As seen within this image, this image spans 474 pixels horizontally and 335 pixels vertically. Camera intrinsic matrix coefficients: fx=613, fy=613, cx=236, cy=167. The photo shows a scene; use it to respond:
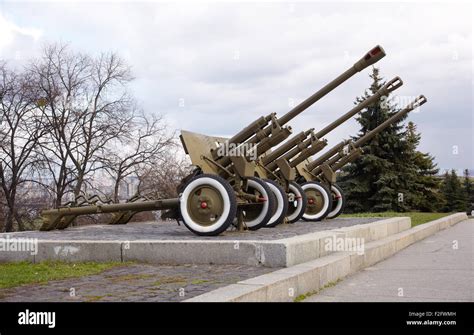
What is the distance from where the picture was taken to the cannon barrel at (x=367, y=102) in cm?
1468

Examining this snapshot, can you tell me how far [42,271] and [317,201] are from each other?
8.92 m

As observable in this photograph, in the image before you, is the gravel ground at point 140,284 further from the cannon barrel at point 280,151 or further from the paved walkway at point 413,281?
the cannon barrel at point 280,151

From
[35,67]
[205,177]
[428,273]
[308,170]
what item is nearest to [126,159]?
[35,67]

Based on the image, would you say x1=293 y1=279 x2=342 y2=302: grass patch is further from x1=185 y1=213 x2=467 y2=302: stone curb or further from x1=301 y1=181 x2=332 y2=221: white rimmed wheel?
x1=301 y1=181 x2=332 y2=221: white rimmed wheel

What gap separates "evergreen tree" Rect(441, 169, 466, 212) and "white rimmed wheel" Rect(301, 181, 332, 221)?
32.8 metres

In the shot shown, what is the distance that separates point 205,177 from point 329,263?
300cm

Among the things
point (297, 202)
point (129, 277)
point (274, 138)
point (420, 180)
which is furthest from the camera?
point (420, 180)

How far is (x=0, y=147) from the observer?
24.3 m

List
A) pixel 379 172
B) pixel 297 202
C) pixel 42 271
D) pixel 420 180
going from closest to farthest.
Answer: pixel 42 271 < pixel 297 202 < pixel 379 172 < pixel 420 180

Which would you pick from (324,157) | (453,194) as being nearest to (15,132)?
(324,157)

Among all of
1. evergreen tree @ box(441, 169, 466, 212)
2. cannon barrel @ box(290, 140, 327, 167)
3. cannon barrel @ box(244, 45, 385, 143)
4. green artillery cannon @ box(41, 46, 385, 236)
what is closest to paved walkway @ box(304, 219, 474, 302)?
green artillery cannon @ box(41, 46, 385, 236)

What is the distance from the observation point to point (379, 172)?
103ft

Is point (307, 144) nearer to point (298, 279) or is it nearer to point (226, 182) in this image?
point (226, 182)
